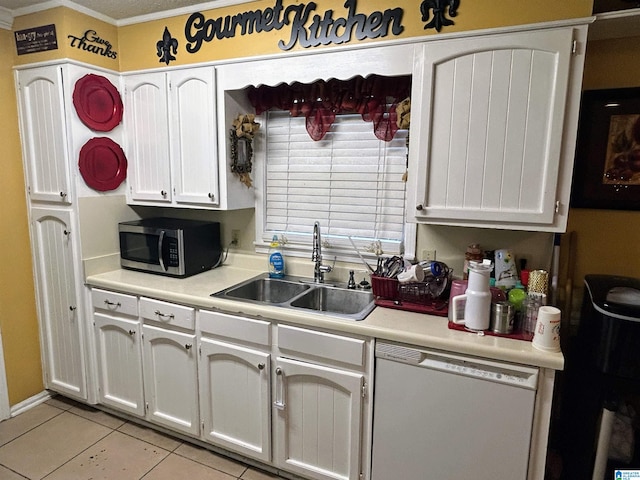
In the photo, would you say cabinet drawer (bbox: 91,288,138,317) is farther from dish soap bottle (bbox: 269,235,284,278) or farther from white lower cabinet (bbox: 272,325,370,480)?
white lower cabinet (bbox: 272,325,370,480)

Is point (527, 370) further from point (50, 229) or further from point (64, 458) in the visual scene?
point (50, 229)

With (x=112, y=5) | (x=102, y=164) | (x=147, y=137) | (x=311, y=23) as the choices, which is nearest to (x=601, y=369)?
(x=311, y=23)

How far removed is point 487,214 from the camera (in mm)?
1747

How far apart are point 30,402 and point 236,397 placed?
1.62 m

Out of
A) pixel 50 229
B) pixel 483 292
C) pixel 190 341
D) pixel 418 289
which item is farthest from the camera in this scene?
pixel 50 229

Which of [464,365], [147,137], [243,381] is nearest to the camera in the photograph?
[464,365]

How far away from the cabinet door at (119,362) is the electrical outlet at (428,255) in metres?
1.66

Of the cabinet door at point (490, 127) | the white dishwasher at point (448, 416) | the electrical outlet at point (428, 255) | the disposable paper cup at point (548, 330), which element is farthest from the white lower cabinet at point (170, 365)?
the disposable paper cup at point (548, 330)

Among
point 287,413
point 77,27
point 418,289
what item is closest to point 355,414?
point 287,413

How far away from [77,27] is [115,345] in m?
1.88

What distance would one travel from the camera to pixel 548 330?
149cm

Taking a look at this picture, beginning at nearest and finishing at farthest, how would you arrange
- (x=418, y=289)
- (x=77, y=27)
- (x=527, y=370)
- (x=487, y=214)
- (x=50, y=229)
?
(x=527, y=370)
(x=487, y=214)
(x=418, y=289)
(x=77, y=27)
(x=50, y=229)

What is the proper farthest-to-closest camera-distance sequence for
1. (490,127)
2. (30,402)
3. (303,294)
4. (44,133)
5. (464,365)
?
(30,402) < (44,133) < (303,294) < (490,127) < (464,365)

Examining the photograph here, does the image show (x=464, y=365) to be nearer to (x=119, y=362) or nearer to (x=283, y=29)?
(x=283, y=29)
